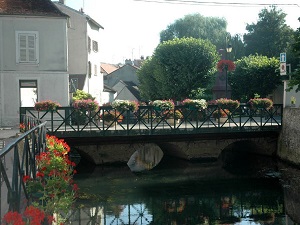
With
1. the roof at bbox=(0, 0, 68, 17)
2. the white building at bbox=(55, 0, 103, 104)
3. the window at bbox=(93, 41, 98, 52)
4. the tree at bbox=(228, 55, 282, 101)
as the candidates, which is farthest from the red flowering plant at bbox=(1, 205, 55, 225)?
the tree at bbox=(228, 55, 282, 101)

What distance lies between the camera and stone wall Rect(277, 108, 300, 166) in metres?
19.6

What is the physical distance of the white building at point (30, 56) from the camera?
72.7 ft

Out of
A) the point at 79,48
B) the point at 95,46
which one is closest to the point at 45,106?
the point at 79,48

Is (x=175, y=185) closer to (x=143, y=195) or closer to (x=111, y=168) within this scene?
(x=143, y=195)

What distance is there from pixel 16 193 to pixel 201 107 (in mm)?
15636

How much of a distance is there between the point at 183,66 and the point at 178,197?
2303cm

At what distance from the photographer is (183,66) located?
3722 centimetres

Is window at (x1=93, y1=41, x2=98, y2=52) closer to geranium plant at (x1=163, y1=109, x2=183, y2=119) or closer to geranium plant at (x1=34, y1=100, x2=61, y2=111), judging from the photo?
geranium plant at (x1=163, y1=109, x2=183, y2=119)

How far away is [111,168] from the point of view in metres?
20.5

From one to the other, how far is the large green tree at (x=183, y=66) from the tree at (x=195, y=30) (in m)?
18.0

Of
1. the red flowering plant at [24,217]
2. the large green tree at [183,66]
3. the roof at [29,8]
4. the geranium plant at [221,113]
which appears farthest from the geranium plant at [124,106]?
the large green tree at [183,66]

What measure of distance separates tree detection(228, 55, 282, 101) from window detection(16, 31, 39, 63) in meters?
21.6

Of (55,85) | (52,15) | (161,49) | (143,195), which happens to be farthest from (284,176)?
(161,49)

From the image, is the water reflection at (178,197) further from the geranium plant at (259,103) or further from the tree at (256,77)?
the tree at (256,77)
